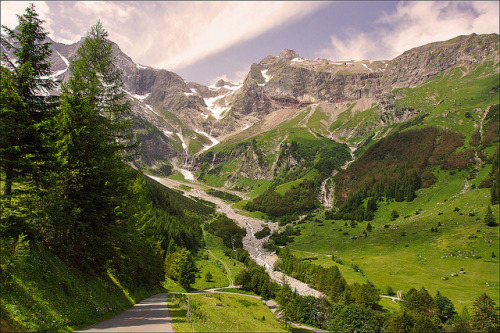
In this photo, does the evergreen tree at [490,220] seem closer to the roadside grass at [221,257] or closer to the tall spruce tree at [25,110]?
the roadside grass at [221,257]

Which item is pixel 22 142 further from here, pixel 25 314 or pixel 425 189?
pixel 425 189

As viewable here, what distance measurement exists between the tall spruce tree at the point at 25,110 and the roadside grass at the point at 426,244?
10325cm

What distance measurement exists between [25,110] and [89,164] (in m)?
5.89

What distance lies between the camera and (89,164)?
21.7 m

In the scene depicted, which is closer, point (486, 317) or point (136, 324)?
point (136, 324)

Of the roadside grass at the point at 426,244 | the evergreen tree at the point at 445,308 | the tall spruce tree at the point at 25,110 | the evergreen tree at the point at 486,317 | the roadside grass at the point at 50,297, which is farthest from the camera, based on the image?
the roadside grass at the point at 426,244

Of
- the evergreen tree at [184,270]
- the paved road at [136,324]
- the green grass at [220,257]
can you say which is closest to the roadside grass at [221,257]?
the green grass at [220,257]

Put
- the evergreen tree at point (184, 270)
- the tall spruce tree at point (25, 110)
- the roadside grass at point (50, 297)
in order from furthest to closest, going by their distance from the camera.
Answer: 1. the evergreen tree at point (184, 270)
2. the tall spruce tree at point (25, 110)
3. the roadside grass at point (50, 297)

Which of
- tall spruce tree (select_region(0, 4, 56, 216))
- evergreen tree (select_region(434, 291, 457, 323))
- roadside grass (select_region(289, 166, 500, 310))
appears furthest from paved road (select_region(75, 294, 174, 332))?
roadside grass (select_region(289, 166, 500, 310))

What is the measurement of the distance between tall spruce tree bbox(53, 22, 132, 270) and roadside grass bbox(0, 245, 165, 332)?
2.00 m

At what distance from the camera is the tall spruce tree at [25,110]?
1731 cm

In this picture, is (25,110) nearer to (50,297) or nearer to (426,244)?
(50,297)

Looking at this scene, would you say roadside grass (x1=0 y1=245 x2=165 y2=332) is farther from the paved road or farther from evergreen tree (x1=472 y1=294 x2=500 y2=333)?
evergreen tree (x1=472 y1=294 x2=500 y2=333)

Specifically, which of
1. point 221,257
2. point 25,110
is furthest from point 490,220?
point 25,110
